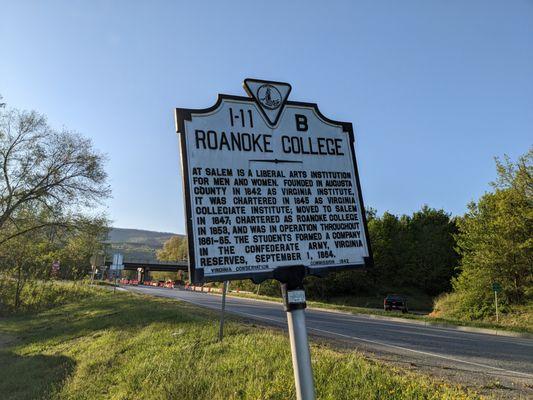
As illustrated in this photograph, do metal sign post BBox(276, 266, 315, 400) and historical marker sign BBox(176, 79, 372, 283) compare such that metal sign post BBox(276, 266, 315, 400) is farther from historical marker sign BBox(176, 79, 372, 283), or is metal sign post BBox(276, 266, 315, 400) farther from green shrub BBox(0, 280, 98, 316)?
green shrub BBox(0, 280, 98, 316)

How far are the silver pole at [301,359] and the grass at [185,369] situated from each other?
204cm

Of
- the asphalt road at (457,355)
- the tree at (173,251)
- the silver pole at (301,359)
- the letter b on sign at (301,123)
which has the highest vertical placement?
the tree at (173,251)

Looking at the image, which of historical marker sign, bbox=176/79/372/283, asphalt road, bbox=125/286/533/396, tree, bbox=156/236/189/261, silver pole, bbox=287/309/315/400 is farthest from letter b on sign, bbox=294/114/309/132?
tree, bbox=156/236/189/261

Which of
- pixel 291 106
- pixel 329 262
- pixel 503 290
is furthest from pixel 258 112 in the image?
pixel 503 290

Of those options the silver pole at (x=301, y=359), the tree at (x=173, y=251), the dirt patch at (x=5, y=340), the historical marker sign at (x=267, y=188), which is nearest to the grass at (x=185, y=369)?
the silver pole at (x=301, y=359)

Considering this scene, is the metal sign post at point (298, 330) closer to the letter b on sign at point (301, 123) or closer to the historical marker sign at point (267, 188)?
the historical marker sign at point (267, 188)

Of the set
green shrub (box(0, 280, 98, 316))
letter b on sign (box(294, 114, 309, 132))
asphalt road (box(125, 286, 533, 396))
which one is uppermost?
letter b on sign (box(294, 114, 309, 132))

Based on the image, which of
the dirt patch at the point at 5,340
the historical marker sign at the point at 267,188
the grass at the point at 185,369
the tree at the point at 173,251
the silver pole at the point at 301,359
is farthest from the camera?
the tree at the point at 173,251

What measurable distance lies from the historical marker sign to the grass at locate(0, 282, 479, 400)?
2335mm

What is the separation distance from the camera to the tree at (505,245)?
26188 mm

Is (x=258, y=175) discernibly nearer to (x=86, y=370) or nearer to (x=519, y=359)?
(x=86, y=370)

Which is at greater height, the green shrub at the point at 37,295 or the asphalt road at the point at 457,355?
the green shrub at the point at 37,295

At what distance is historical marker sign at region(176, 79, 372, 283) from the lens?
3.43 meters

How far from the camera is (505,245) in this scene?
26.7 meters
